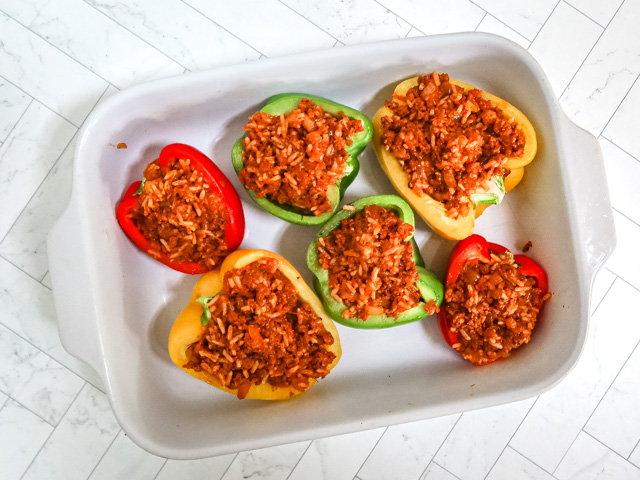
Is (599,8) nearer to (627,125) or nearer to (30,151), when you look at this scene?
(627,125)

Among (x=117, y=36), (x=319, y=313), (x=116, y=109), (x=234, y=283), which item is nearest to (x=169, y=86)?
(x=116, y=109)

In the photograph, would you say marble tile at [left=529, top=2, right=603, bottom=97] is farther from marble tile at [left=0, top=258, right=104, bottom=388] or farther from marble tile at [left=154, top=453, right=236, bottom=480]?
marble tile at [left=0, top=258, right=104, bottom=388]

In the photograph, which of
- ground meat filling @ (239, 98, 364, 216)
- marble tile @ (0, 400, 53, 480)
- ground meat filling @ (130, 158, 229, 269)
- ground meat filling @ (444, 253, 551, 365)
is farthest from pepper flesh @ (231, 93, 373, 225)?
marble tile @ (0, 400, 53, 480)

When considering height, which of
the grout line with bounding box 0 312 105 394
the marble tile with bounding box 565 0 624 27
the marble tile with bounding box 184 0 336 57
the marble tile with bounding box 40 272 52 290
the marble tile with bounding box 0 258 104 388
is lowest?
the grout line with bounding box 0 312 105 394

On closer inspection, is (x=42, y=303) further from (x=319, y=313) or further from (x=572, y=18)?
(x=572, y=18)

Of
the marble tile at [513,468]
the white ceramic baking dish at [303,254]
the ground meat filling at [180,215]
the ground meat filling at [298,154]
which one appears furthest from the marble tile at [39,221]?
the marble tile at [513,468]

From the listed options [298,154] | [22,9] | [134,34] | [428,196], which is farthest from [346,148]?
[22,9]

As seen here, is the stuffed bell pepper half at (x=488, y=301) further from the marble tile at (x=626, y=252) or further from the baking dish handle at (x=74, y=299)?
the baking dish handle at (x=74, y=299)
